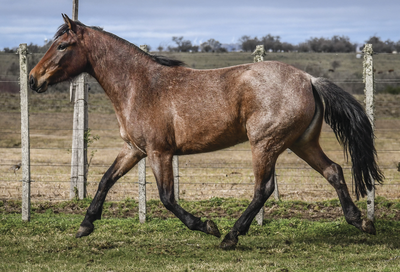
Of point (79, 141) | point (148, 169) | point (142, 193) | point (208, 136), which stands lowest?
point (148, 169)

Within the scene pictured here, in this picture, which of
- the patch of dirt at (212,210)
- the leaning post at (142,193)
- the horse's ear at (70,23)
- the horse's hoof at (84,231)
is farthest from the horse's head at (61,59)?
the patch of dirt at (212,210)

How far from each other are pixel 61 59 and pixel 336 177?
380 cm

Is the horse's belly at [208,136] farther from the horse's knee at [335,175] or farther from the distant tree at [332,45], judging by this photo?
the distant tree at [332,45]

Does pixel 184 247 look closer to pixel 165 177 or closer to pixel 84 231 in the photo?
pixel 165 177

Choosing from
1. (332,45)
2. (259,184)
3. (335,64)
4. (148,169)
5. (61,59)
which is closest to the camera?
(259,184)

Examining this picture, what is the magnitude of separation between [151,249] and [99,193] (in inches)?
42.2

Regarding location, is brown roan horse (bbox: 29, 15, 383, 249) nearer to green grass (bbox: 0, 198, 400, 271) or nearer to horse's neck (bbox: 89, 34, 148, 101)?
horse's neck (bbox: 89, 34, 148, 101)

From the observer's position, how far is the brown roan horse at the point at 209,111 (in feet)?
18.1

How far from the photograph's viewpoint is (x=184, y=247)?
19.5 ft

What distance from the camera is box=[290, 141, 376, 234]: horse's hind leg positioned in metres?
5.70

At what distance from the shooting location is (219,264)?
505cm

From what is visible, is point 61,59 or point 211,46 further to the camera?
point 211,46

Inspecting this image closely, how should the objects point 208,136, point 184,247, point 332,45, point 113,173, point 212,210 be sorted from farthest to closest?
point 332,45, point 212,210, point 113,173, point 184,247, point 208,136

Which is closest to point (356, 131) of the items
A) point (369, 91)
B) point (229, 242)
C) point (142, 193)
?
point (369, 91)
